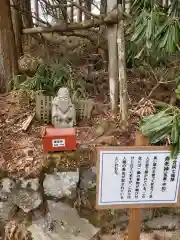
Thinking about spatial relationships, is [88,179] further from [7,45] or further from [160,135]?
→ [7,45]

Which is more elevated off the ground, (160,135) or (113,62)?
(113,62)

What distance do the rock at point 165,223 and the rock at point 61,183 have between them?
795mm

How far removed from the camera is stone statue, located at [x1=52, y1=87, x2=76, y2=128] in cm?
272

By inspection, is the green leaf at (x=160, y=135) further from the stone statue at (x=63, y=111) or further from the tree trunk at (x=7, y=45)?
the tree trunk at (x=7, y=45)

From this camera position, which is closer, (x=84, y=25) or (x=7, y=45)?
(x=84, y=25)

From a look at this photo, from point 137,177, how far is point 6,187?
120 centimetres

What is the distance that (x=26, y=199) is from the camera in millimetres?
2551

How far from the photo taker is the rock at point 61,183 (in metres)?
2.50

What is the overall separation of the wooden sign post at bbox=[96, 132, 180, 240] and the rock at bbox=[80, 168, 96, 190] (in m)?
0.60

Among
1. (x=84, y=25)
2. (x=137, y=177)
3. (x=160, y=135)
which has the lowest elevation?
(x=137, y=177)

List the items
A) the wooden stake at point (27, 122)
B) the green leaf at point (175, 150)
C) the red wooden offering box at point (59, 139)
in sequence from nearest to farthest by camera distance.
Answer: the green leaf at point (175, 150), the red wooden offering box at point (59, 139), the wooden stake at point (27, 122)

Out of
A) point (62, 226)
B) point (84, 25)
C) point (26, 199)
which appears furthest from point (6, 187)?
point (84, 25)

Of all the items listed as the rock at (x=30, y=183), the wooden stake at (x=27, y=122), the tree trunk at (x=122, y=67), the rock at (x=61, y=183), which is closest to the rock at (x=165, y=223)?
the rock at (x=61, y=183)

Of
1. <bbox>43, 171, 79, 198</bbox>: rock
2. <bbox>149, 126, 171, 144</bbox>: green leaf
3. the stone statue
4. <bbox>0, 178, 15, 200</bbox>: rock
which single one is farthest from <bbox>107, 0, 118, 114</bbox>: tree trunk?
<bbox>149, 126, 171, 144</bbox>: green leaf
